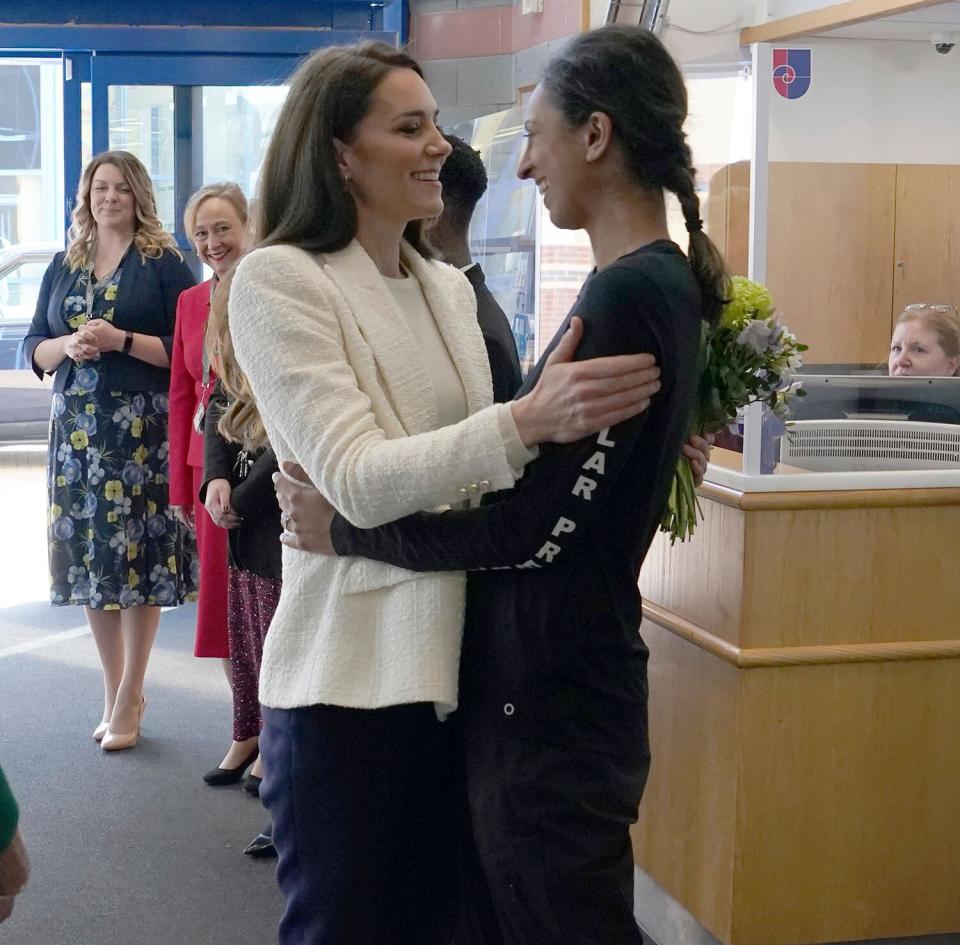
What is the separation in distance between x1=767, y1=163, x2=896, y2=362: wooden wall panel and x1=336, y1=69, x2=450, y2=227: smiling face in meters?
1.09

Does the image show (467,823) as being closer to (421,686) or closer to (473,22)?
(421,686)

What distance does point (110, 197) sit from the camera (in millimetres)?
3979

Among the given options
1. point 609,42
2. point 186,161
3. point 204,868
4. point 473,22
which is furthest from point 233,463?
point 473,22

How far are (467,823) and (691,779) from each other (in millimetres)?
1079

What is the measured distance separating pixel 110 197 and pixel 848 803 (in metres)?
2.68

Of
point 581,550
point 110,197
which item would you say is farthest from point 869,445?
point 110,197

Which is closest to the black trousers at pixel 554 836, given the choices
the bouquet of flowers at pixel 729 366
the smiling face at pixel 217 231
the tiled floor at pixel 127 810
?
the bouquet of flowers at pixel 729 366

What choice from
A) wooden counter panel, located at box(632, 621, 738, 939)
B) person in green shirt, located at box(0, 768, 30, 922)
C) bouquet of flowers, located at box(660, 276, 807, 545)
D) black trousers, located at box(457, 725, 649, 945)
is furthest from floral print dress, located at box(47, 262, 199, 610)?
person in green shirt, located at box(0, 768, 30, 922)

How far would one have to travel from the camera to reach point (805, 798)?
8.32 ft

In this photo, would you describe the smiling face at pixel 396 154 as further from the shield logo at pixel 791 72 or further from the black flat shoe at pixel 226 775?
the black flat shoe at pixel 226 775

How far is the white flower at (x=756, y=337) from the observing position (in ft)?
5.71

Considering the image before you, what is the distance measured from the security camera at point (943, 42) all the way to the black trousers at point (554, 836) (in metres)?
2.83

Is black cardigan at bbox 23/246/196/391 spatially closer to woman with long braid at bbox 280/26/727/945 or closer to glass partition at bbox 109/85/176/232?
glass partition at bbox 109/85/176/232

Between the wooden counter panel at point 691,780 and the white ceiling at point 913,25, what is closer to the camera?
the wooden counter panel at point 691,780
